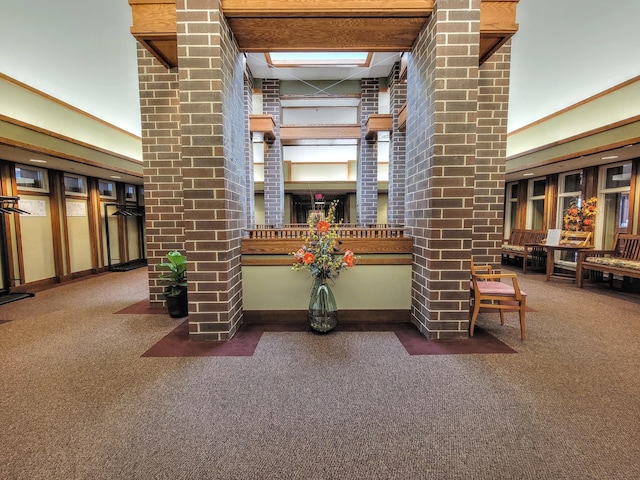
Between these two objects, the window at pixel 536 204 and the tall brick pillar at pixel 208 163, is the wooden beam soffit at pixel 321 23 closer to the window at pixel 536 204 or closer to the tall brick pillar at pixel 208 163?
the tall brick pillar at pixel 208 163

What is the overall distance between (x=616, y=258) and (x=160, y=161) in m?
7.71

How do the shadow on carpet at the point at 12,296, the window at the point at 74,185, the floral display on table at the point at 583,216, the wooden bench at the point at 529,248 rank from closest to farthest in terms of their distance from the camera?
the shadow on carpet at the point at 12,296, the floral display on table at the point at 583,216, the window at the point at 74,185, the wooden bench at the point at 529,248

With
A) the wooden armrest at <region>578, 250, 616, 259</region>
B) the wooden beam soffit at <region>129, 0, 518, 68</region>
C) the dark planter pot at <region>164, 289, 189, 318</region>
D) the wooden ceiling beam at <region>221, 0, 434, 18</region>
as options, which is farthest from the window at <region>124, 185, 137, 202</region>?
the wooden armrest at <region>578, 250, 616, 259</region>

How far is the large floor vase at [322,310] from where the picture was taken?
2738mm

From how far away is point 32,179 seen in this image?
5.14 m

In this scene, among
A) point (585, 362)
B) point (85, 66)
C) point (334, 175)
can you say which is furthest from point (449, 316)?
point (334, 175)

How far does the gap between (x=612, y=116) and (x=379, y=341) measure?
226 inches

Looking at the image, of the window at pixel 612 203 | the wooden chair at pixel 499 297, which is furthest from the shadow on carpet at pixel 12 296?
the window at pixel 612 203

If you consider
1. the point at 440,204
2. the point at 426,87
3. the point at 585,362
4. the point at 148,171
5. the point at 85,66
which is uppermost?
the point at 85,66

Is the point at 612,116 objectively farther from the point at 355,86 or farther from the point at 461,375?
the point at 461,375

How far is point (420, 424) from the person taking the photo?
1.56m

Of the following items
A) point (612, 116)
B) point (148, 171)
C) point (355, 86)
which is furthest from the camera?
point (355, 86)

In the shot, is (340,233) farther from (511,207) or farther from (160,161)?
(511,207)

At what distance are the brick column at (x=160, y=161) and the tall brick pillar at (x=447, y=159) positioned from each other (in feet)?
10.2
